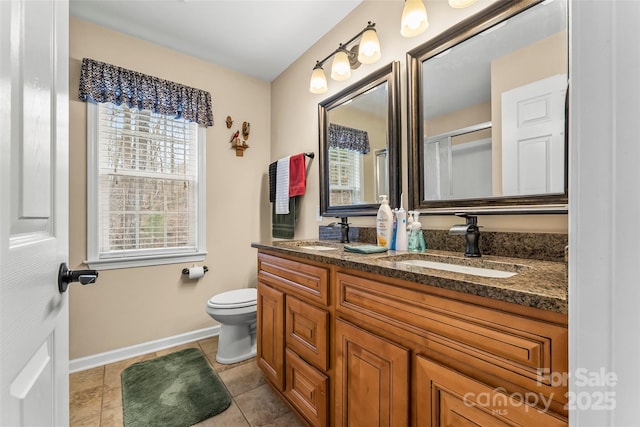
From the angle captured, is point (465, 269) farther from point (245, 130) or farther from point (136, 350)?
point (136, 350)

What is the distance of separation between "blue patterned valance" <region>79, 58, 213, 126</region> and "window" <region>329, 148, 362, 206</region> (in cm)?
128

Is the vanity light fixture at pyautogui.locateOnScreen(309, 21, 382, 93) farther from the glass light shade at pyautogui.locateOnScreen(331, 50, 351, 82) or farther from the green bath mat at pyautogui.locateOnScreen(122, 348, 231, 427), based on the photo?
the green bath mat at pyautogui.locateOnScreen(122, 348, 231, 427)

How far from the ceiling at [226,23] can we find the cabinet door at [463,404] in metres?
2.16

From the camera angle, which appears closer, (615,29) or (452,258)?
(615,29)

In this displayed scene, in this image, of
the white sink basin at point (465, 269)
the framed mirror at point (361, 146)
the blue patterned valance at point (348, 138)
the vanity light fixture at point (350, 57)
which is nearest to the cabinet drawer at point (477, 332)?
the white sink basin at point (465, 269)

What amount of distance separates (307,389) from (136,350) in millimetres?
1682

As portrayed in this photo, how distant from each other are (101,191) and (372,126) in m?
2.10

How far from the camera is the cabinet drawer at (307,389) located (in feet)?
4.01

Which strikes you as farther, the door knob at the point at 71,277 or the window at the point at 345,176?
the window at the point at 345,176

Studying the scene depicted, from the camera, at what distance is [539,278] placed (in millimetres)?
760

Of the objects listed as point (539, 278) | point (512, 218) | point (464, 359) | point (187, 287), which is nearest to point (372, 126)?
point (512, 218)

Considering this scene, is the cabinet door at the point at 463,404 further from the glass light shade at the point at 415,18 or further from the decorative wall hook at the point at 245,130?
the decorative wall hook at the point at 245,130

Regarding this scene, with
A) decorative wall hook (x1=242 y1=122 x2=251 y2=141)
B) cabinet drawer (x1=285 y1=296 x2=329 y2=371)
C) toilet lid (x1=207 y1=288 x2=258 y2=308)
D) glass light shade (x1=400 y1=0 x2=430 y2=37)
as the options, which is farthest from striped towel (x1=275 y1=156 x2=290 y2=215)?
glass light shade (x1=400 y1=0 x2=430 y2=37)

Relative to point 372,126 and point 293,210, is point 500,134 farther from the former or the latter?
point 293,210
